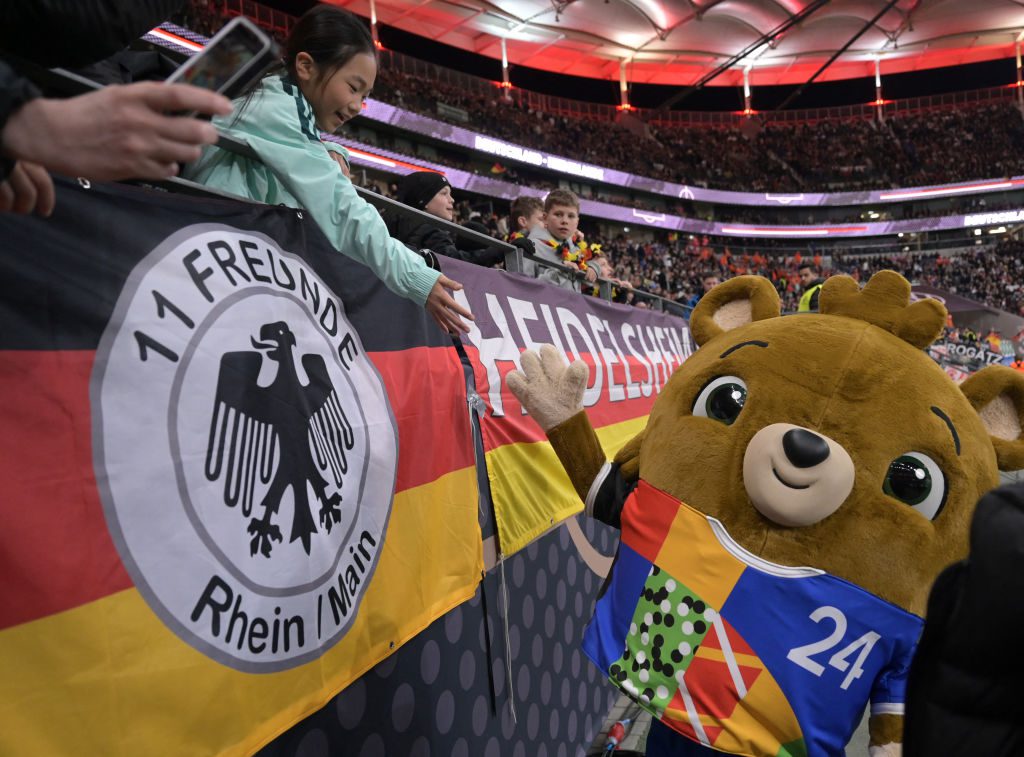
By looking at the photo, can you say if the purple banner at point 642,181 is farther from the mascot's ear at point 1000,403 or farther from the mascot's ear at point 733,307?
the mascot's ear at point 1000,403

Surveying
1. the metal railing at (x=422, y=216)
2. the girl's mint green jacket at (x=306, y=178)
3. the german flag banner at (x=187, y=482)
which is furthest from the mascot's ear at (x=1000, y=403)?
the metal railing at (x=422, y=216)

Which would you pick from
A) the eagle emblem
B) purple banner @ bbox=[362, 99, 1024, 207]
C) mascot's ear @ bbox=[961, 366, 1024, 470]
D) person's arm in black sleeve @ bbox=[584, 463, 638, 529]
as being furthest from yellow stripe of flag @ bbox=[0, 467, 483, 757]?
purple banner @ bbox=[362, 99, 1024, 207]

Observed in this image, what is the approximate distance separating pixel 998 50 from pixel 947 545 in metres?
44.7

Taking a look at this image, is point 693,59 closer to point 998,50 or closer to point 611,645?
point 998,50

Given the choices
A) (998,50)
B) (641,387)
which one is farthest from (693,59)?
(641,387)

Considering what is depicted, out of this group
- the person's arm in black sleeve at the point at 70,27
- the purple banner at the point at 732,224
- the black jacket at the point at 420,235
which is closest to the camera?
the person's arm in black sleeve at the point at 70,27

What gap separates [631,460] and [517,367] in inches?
40.1

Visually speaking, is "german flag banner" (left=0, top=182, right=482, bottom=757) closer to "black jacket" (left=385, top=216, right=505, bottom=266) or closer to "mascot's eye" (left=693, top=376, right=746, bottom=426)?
"mascot's eye" (left=693, top=376, right=746, bottom=426)

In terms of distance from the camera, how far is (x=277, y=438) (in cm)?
Answer: 148

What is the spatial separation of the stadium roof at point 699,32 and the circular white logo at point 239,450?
26.4 meters

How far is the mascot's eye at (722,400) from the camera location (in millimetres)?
1622

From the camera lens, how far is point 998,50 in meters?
35.2

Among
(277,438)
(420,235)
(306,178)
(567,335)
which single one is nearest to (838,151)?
(567,335)

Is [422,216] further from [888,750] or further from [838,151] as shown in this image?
[838,151]
